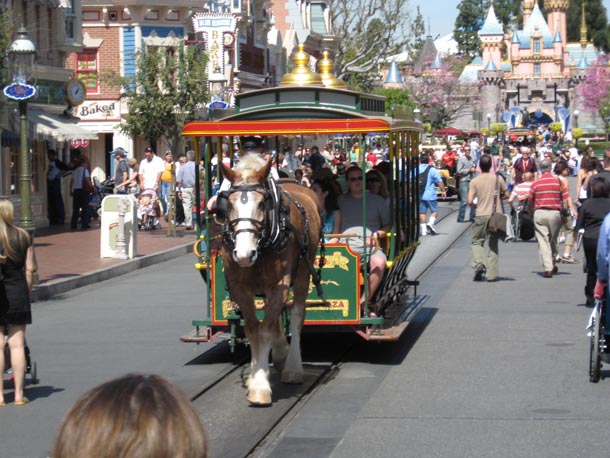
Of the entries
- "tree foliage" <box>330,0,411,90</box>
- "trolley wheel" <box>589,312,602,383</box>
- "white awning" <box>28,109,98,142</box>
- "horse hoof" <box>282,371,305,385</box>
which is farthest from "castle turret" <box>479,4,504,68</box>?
"horse hoof" <box>282,371,305,385</box>

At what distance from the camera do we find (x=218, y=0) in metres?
59.0

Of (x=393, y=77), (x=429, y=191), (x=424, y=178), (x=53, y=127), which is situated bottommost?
(x=429, y=191)

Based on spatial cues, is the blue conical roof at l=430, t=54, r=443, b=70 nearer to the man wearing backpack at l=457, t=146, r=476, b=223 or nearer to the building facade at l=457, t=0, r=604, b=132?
the building facade at l=457, t=0, r=604, b=132

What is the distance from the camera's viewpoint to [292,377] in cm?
1028

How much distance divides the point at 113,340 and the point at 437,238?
14.8 meters

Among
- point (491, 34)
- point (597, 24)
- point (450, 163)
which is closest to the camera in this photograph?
point (450, 163)

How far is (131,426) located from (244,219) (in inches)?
262

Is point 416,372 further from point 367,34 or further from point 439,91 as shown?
point 439,91

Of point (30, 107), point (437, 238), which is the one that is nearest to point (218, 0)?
point (30, 107)

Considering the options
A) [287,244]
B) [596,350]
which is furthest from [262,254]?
[596,350]

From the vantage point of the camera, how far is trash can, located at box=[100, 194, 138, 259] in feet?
71.3

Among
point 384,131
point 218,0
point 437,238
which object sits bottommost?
point 437,238

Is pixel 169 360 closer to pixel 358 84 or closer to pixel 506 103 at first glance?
pixel 358 84

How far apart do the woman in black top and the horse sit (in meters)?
4.54
